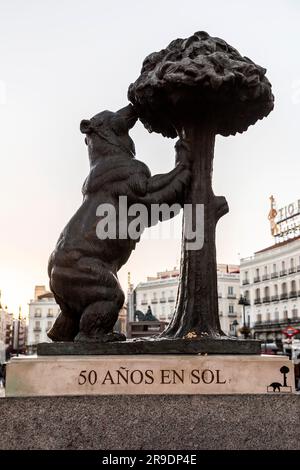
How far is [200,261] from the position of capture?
484cm

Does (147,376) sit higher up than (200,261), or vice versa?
(200,261)

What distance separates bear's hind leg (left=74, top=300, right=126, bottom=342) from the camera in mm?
4402

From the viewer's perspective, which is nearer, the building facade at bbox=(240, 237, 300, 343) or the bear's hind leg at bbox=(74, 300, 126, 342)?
the bear's hind leg at bbox=(74, 300, 126, 342)

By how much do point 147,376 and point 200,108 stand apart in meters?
2.37

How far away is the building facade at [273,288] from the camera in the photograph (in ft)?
189

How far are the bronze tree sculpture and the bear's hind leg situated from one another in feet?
1.81

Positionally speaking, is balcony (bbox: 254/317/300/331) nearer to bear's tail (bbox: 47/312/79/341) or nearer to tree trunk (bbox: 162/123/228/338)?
tree trunk (bbox: 162/123/228/338)

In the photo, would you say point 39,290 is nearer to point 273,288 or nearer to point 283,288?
point 273,288

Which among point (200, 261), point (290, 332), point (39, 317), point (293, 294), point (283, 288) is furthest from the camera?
point (39, 317)

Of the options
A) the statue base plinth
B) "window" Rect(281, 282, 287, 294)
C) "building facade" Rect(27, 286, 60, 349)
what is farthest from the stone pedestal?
"building facade" Rect(27, 286, 60, 349)

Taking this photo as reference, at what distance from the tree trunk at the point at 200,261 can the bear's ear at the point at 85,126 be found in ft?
2.83

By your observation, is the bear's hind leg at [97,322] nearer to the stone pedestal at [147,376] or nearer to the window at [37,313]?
the stone pedestal at [147,376]

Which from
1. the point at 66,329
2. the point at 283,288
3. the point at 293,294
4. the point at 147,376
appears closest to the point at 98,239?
the point at 66,329

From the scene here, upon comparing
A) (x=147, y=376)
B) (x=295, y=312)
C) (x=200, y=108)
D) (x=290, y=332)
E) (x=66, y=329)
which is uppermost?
(x=295, y=312)
